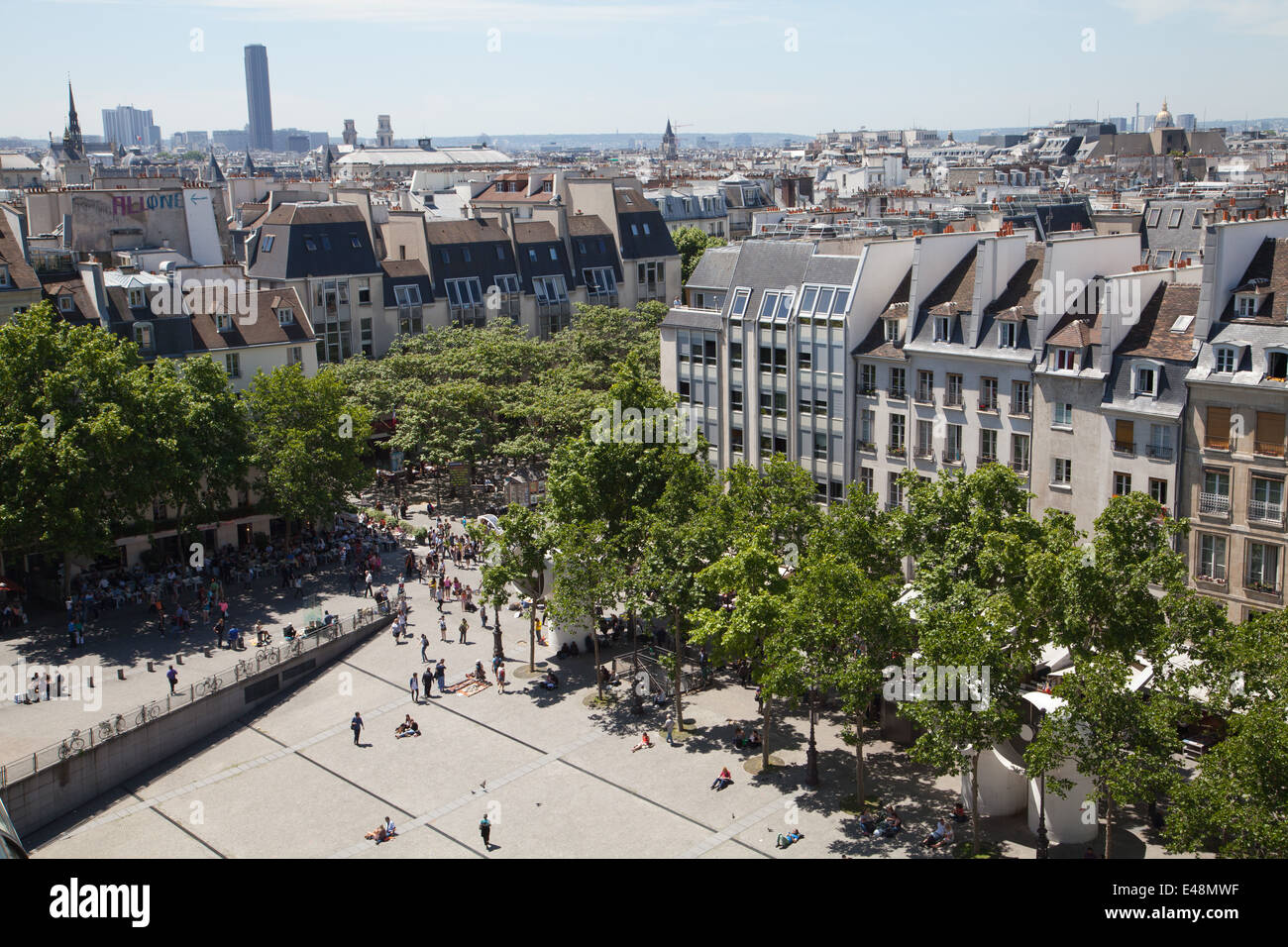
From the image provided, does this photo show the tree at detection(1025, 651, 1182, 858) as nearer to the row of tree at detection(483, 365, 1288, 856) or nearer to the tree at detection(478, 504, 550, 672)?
the row of tree at detection(483, 365, 1288, 856)

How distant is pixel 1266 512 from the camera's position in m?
43.8

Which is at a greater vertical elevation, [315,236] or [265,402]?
[315,236]

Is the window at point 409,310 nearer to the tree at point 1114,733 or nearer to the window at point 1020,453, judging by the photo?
the window at point 1020,453

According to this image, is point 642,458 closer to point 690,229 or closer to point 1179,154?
point 690,229

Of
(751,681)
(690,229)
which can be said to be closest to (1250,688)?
(751,681)

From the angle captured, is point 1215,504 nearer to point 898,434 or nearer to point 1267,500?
point 1267,500

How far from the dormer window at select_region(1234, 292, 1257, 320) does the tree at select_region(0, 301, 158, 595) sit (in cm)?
4761

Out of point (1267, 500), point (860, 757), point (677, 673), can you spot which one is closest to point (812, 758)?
point (860, 757)

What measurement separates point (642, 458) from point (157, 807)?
23284 mm

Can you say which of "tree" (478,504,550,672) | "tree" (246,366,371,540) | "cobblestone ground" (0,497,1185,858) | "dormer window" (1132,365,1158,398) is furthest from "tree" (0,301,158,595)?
"dormer window" (1132,365,1158,398)

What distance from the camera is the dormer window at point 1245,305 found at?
4616 centimetres

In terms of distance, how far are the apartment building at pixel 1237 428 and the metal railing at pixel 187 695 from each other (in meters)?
36.5
